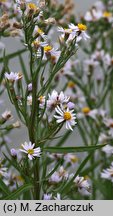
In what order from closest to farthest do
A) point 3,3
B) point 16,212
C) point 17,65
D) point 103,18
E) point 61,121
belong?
1. point 61,121
2. point 16,212
3. point 3,3
4. point 103,18
5. point 17,65

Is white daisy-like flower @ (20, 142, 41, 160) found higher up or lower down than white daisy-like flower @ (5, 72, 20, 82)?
lower down

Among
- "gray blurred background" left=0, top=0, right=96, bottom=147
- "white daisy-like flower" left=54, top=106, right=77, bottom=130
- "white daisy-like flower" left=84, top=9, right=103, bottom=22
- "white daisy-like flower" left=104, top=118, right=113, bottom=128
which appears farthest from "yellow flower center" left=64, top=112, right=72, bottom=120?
"gray blurred background" left=0, top=0, right=96, bottom=147

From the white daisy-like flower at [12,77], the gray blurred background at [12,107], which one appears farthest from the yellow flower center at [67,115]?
the gray blurred background at [12,107]

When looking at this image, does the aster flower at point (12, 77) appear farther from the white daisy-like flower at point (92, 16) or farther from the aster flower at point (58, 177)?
the white daisy-like flower at point (92, 16)

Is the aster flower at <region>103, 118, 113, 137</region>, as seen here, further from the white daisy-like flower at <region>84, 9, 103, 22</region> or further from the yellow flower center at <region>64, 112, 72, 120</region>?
the yellow flower center at <region>64, 112, 72, 120</region>

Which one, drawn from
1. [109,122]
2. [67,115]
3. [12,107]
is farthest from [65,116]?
[12,107]

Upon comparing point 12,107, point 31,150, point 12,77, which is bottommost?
point 31,150

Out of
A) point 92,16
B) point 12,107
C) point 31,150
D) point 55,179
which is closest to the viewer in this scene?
point 31,150

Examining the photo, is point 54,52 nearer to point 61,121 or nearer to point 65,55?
point 65,55

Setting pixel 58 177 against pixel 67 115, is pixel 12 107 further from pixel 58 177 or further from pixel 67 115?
pixel 67 115

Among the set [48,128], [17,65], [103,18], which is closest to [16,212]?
[48,128]

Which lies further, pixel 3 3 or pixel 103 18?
pixel 103 18
